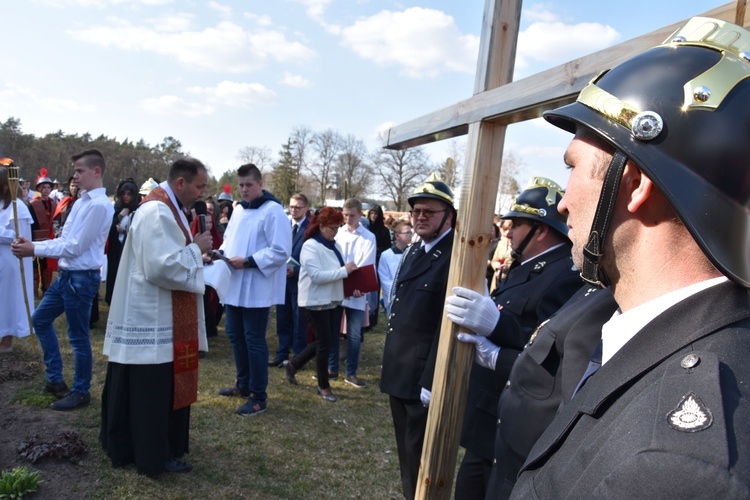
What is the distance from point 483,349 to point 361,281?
3.67 metres

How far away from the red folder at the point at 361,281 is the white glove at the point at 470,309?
370cm

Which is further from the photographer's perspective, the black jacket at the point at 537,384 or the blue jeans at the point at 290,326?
the blue jeans at the point at 290,326

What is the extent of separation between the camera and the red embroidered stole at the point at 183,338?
3842 millimetres

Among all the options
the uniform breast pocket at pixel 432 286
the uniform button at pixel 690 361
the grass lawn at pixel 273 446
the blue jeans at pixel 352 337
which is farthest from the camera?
the blue jeans at pixel 352 337

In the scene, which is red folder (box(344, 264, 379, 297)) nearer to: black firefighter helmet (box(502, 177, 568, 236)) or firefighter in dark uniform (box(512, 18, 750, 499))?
black firefighter helmet (box(502, 177, 568, 236))

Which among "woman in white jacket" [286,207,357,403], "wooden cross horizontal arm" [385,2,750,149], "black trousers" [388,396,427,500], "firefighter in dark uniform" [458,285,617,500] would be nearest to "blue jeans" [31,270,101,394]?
"woman in white jacket" [286,207,357,403]

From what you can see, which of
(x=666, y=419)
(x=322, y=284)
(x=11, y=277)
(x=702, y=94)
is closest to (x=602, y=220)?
(x=702, y=94)

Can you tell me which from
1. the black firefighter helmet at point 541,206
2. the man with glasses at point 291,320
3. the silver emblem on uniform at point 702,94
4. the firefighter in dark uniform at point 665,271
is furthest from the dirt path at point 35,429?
the silver emblem on uniform at point 702,94

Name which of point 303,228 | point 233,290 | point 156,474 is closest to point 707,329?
point 156,474

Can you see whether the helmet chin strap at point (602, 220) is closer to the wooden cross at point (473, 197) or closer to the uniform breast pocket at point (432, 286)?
the wooden cross at point (473, 197)

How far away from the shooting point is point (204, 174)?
13.6ft

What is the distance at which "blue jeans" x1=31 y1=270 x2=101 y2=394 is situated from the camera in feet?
15.8

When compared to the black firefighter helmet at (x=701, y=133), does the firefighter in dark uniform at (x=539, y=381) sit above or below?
below

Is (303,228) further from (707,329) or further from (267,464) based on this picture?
(707,329)
